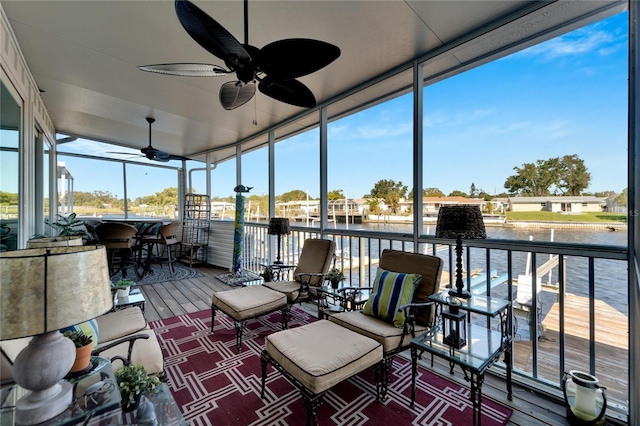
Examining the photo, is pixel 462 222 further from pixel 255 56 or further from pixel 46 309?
pixel 46 309

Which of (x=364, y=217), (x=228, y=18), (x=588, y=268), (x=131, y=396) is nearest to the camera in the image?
(x=131, y=396)

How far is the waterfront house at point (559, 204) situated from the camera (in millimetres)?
1968

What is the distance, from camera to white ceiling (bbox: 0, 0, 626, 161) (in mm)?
2162

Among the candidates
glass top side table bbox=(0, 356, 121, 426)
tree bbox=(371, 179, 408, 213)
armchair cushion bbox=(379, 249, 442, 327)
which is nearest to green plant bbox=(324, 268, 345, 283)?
armchair cushion bbox=(379, 249, 442, 327)

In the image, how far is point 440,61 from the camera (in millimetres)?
2807

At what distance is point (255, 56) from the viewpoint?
5.68 ft

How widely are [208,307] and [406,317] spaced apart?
306 cm

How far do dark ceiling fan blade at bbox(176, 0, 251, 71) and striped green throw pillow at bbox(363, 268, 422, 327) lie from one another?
6.80 feet

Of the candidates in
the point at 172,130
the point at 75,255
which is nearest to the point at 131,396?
the point at 75,255

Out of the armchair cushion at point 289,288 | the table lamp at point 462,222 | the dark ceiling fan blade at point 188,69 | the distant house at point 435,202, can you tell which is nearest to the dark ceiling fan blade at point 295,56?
the dark ceiling fan blade at point 188,69

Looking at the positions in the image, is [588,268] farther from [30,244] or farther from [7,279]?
[30,244]

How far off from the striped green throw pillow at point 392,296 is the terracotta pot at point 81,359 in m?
1.97

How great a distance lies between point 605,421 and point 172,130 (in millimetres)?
7067

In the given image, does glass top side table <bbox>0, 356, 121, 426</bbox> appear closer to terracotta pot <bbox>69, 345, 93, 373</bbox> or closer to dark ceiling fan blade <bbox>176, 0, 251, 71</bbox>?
terracotta pot <bbox>69, 345, 93, 373</bbox>
